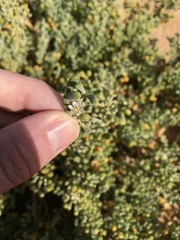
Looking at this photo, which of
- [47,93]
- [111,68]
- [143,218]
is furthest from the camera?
[111,68]

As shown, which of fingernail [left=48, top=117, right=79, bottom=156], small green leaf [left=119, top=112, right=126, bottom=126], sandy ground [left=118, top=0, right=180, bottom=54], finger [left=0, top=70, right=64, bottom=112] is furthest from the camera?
sandy ground [left=118, top=0, right=180, bottom=54]

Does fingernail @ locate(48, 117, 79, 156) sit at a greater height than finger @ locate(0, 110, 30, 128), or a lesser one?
greater

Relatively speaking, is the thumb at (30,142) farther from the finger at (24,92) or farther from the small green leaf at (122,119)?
the small green leaf at (122,119)

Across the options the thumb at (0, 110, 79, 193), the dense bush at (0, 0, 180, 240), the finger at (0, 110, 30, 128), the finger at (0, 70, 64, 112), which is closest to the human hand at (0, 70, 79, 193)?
the thumb at (0, 110, 79, 193)

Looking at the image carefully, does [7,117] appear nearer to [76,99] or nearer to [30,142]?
[30,142]

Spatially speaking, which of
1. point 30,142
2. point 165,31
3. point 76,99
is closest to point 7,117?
point 30,142

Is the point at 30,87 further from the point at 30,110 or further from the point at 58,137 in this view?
the point at 58,137

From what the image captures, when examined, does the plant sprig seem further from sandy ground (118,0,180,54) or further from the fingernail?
sandy ground (118,0,180,54)

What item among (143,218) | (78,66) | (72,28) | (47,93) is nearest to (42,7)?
(72,28)
